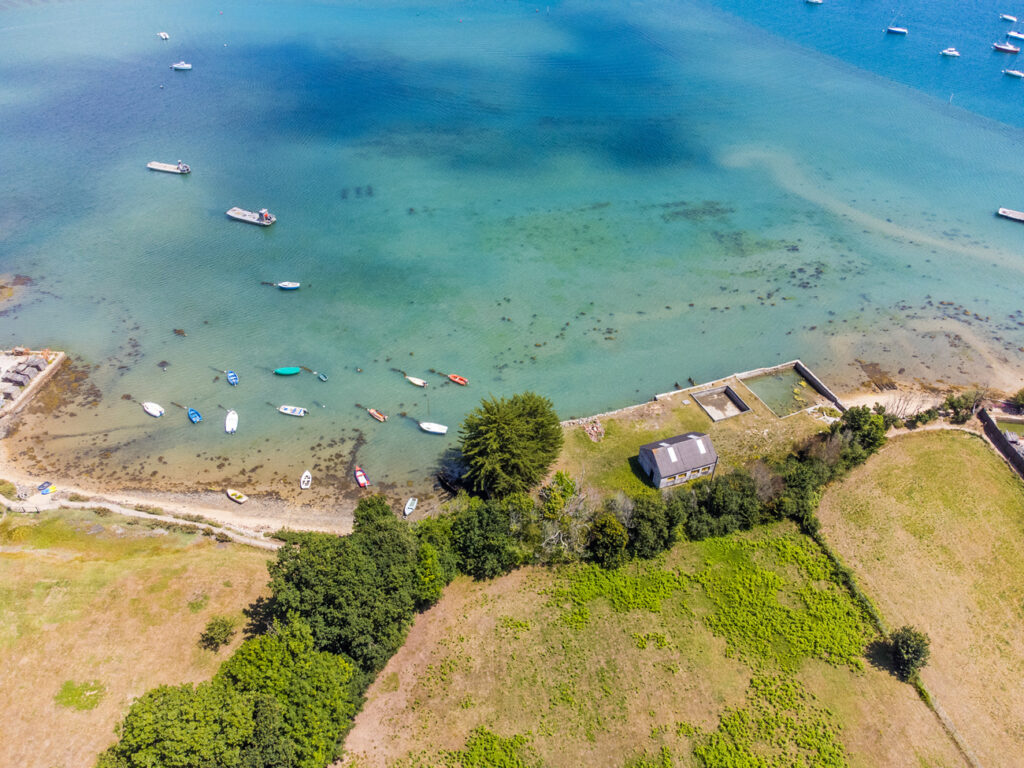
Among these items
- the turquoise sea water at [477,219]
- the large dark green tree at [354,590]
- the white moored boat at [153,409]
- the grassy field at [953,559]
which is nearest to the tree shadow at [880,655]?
the grassy field at [953,559]

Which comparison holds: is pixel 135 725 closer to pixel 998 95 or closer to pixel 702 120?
pixel 702 120

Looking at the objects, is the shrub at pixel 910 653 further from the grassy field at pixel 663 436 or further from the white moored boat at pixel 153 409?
the white moored boat at pixel 153 409

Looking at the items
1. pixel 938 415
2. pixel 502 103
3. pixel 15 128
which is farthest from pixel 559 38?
pixel 938 415

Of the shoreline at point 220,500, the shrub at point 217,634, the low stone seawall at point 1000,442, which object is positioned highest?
the low stone seawall at point 1000,442

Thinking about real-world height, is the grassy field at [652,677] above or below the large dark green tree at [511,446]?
below

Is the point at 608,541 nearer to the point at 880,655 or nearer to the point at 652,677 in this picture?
the point at 652,677

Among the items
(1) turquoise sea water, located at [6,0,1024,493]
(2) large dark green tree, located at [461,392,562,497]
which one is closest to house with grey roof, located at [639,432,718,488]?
(2) large dark green tree, located at [461,392,562,497]

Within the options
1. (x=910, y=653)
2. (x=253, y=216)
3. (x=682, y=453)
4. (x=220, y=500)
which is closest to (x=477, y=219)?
(x=253, y=216)
